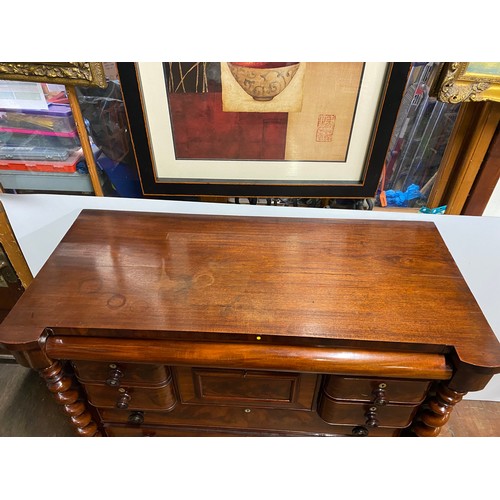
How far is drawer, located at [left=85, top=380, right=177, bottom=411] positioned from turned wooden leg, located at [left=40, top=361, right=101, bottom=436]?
0.04 m

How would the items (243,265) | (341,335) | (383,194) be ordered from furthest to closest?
(383,194) → (243,265) → (341,335)

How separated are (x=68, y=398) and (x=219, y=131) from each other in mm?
721

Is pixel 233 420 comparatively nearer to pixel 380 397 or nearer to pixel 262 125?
pixel 380 397

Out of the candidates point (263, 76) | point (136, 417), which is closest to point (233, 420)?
point (136, 417)

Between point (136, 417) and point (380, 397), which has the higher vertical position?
point (380, 397)

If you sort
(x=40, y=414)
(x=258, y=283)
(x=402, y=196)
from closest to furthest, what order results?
(x=258, y=283), (x=402, y=196), (x=40, y=414)

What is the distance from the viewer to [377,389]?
30.5 inches

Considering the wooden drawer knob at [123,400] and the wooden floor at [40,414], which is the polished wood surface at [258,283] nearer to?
the wooden drawer knob at [123,400]

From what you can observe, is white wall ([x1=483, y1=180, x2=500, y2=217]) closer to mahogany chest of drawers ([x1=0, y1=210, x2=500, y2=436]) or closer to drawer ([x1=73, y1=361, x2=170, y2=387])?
mahogany chest of drawers ([x1=0, y1=210, x2=500, y2=436])

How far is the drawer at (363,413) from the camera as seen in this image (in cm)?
82

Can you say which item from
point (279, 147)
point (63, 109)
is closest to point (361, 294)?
point (279, 147)

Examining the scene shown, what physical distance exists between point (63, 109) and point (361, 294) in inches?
33.1
